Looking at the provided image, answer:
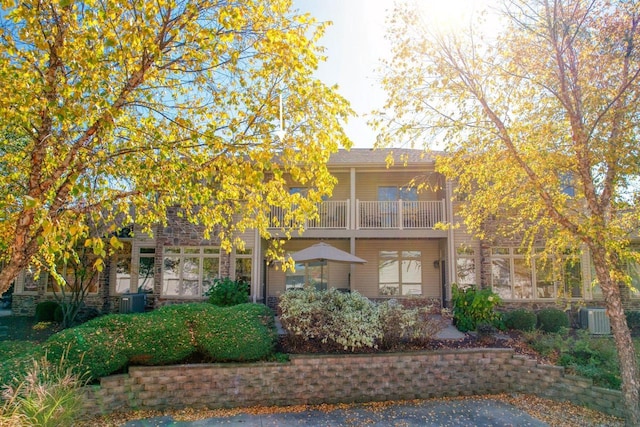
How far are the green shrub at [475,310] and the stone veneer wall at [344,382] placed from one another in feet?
6.36

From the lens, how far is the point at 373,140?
7.51 m

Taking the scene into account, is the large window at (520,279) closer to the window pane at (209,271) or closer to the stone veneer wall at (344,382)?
the stone veneer wall at (344,382)

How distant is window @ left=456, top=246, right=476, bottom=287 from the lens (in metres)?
13.8

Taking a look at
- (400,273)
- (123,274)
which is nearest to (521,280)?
(400,273)

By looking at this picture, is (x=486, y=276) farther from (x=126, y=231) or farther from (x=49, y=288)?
(x=49, y=288)

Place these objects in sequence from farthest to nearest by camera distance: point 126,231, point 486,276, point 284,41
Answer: point 126,231
point 486,276
point 284,41

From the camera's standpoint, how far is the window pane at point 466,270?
544 inches

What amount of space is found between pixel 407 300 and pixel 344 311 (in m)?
7.35

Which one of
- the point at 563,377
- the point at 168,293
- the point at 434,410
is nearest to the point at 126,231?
the point at 168,293

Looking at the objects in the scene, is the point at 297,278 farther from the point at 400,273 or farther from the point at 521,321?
the point at 521,321

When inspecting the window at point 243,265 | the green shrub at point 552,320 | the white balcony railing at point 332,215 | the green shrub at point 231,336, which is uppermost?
the white balcony railing at point 332,215

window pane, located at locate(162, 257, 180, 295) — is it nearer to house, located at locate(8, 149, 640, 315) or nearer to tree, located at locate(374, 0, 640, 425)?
house, located at locate(8, 149, 640, 315)

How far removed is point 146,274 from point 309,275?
20.0ft

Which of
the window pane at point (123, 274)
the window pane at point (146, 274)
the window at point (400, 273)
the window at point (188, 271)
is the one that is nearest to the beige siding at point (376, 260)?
the window at point (400, 273)
